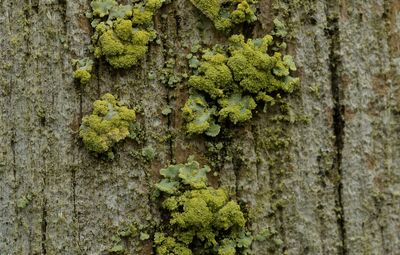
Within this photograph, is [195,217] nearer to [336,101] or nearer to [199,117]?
[199,117]

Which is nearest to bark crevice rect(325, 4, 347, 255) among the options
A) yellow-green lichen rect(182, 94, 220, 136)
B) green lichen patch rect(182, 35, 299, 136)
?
green lichen patch rect(182, 35, 299, 136)

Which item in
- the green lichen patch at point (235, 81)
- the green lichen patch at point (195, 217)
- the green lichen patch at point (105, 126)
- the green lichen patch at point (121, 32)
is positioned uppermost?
the green lichen patch at point (121, 32)

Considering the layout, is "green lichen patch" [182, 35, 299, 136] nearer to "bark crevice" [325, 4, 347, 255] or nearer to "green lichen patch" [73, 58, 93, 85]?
"bark crevice" [325, 4, 347, 255]

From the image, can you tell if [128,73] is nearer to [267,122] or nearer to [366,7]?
[267,122]

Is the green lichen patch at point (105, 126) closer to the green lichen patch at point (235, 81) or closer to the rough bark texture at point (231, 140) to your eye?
the rough bark texture at point (231, 140)

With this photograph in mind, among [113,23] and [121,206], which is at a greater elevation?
[113,23]

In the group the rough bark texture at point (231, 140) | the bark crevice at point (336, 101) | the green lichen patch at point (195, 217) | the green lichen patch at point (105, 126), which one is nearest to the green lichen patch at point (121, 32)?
the rough bark texture at point (231, 140)

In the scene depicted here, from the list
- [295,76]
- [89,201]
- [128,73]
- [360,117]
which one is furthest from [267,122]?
[89,201]
